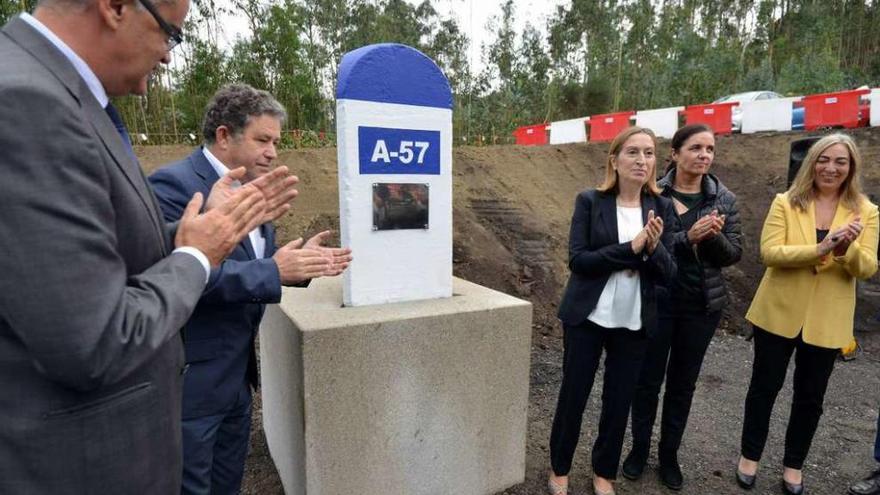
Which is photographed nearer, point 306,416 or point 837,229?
point 306,416

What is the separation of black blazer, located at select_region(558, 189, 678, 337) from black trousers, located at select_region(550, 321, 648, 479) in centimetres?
11

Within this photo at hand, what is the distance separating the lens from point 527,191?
9164mm

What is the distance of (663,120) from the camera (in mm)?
12969

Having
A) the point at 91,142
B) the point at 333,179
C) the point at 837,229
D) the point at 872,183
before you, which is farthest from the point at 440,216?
the point at 872,183

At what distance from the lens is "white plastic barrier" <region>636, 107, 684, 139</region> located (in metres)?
12.8

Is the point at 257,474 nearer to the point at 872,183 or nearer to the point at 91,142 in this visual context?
the point at 91,142

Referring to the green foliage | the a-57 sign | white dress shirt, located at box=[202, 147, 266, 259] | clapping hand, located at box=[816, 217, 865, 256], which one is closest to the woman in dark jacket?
clapping hand, located at box=[816, 217, 865, 256]

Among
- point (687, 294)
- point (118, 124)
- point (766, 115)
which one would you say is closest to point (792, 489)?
point (687, 294)

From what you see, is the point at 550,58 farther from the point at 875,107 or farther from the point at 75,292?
the point at 75,292

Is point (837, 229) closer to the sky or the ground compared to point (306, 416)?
closer to the sky

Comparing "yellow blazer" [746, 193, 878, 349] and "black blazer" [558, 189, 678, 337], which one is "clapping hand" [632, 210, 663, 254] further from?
"yellow blazer" [746, 193, 878, 349]

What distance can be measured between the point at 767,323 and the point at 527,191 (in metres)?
6.43

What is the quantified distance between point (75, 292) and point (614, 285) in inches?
91.9

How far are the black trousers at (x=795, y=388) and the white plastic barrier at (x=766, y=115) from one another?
1069 cm
